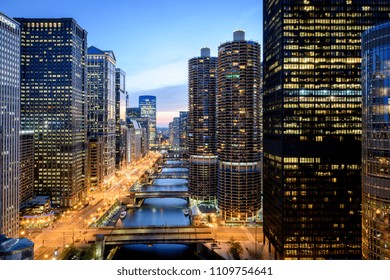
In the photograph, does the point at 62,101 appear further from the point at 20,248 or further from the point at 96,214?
the point at 20,248

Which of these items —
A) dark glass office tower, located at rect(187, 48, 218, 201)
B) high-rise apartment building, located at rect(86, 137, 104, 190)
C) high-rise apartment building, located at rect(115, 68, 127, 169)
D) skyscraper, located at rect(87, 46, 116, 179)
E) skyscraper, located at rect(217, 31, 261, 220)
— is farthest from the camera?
high-rise apartment building, located at rect(115, 68, 127, 169)

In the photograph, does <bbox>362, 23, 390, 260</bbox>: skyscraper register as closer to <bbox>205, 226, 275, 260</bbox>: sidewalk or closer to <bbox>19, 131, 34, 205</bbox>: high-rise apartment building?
<bbox>205, 226, 275, 260</bbox>: sidewalk

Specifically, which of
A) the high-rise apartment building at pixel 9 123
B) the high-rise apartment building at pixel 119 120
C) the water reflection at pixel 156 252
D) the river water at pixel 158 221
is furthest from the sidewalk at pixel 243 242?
the high-rise apartment building at pixel 119 120

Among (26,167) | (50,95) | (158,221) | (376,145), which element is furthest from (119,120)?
(376,145)

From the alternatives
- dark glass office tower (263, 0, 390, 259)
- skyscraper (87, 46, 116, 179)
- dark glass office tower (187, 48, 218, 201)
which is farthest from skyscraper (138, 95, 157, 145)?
dark glass office tower (263, 0, 390, 259)

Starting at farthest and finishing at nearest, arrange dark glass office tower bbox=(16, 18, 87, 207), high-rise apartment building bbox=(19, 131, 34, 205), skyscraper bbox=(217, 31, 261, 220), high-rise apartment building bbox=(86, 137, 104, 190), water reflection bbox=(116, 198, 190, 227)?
high-rise apartment building bbox=(86, 137, 104, 190) → dark glass office tower bbox=(16, 18, 87, 207) → water reflection bbox=(116, 198, 190, 227) → skyscraper bbox=(217, 31, 261, 220) → high-rise apartment building bbox=(19, 131, 34, 205)

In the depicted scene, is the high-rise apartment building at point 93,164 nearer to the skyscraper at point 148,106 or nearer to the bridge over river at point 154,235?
the bridge over river at point 154,235
